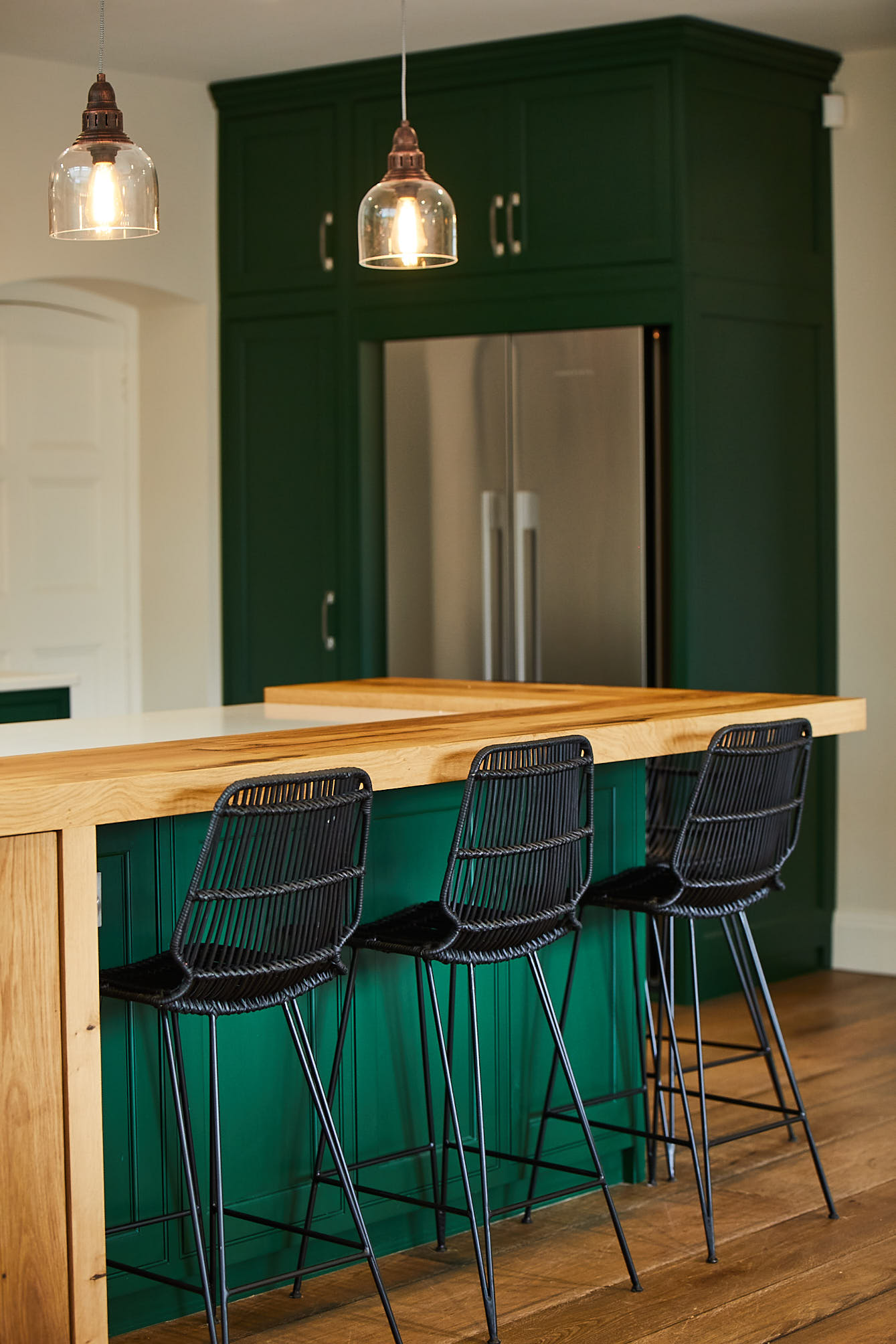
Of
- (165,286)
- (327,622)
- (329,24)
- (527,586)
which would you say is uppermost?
(329,24)

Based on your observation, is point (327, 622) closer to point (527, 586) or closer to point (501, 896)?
point (527, 586)

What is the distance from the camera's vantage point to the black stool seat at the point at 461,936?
2893 millimetres

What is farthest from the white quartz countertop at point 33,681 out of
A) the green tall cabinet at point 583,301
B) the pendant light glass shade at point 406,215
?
the pendant light glass shade at point 406,215

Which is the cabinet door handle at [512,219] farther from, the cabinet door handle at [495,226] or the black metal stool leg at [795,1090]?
the black metal stool leg at [795,1090]

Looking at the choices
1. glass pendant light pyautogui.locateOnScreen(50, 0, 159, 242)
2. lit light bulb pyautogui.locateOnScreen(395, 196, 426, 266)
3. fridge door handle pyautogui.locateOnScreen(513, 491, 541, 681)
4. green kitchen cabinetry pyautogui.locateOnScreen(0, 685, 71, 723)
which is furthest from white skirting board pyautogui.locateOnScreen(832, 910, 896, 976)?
glass pendant light pyautogui.locateOnScreen(50, 0, 159, 242)

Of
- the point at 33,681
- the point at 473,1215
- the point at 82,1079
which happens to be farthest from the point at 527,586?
the point at 82,1079

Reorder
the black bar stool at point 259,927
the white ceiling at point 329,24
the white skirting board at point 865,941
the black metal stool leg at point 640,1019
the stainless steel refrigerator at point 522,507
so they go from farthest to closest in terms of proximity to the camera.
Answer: the white skirting board at point 865,941, the stainless steel refrigerator at point 522,507, the white ceiling at point 329,24, the black metal stool leg at point 640,1019, the black bar stool at point 259,927

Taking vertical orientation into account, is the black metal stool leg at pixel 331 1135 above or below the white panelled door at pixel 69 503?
below

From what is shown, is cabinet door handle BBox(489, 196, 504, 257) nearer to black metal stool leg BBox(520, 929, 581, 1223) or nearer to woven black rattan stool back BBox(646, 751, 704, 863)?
woven black rattan stool back BBox(646, 751, 704, 863)

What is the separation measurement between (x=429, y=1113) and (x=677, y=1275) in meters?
0.53

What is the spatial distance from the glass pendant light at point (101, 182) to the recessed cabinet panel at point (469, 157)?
253 cm

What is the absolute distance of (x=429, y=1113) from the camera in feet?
10.7

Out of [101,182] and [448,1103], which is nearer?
[101,182]

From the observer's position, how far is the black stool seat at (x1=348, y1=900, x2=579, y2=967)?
289 cm
